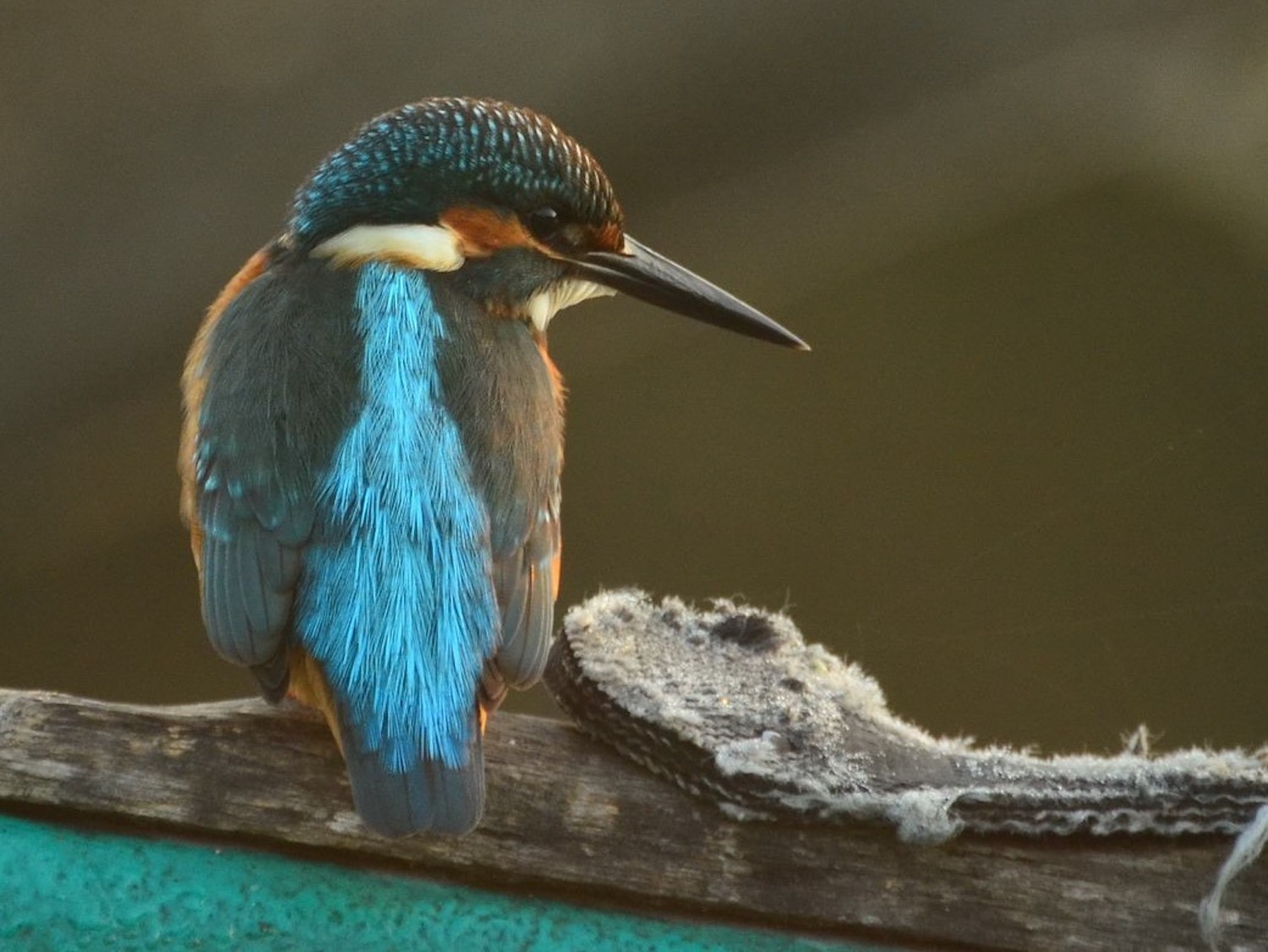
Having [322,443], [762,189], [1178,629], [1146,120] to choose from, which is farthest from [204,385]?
[1178,629]

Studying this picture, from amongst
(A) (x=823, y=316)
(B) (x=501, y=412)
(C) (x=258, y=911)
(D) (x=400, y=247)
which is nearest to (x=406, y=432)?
(B) (x=501, y=412)

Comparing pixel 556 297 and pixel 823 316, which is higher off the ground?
pixel 823 316

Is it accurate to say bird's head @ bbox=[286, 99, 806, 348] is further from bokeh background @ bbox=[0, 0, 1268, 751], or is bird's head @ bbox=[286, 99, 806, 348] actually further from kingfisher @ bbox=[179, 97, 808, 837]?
bokeh background @ bbox=[0, 0, 1268, 751]

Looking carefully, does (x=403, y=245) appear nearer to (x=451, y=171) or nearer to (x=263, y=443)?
(x=451, y=171)

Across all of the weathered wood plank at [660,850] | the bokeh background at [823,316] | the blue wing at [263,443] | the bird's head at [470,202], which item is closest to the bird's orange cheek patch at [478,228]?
the bird's head at [470,202]

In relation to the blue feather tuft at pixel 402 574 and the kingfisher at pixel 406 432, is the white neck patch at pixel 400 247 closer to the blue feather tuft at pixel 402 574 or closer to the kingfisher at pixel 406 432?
the kingfisher at pixel 406 432

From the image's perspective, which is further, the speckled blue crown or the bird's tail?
the speckled blue crown

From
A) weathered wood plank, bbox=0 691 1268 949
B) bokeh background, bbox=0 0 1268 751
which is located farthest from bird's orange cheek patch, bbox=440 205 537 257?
bokeh background, bbox=0 0 1268 751
